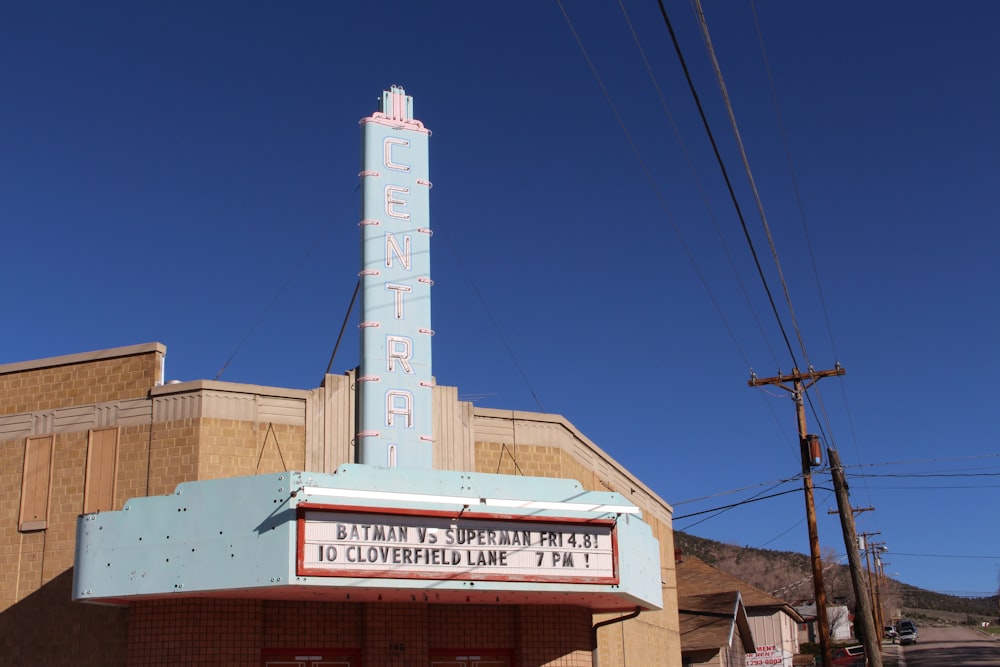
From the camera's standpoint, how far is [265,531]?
1664cm

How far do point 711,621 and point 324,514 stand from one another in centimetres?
2353

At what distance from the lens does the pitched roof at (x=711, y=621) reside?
35.5 metres

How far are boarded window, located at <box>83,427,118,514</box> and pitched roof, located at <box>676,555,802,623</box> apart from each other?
31069 mm

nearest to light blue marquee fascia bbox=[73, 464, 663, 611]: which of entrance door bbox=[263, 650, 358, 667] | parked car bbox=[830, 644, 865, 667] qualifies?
entrance door bbox=[263, 650, 358, 667]

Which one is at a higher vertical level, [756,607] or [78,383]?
[78,383]

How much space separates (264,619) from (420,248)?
7.26 meters

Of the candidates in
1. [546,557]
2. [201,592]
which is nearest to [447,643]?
[546,557]

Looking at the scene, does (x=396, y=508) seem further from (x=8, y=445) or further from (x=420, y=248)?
(x=8, y=445)

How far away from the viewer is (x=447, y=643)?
20.7 meters

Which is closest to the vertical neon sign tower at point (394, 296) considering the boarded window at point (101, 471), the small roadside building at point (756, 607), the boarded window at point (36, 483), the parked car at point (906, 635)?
the boarded window at point (101, 471)

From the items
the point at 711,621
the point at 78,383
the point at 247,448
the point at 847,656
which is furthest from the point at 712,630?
the point at 847,656

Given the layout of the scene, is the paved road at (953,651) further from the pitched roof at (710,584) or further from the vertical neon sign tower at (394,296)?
the vertical neon sign tower at (394,296)

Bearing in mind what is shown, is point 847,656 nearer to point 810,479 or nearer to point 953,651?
point 953,651

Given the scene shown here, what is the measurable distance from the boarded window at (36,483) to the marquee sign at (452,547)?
20.5 feet
